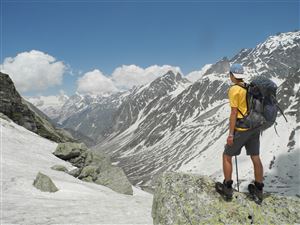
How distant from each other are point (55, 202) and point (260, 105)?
495 inches

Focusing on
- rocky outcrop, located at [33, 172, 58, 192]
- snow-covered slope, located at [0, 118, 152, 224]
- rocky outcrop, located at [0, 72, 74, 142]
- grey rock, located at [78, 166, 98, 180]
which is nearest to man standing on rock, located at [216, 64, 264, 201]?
snow-covered slope, located at [0, 118, 152, 224]

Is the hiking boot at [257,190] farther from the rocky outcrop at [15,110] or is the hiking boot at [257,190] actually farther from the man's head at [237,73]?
the rocky outcrop at [15,110]

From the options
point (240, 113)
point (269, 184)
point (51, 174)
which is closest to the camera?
point (240, 113)

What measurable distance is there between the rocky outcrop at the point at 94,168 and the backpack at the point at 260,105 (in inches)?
717

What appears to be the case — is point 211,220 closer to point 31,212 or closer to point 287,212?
point 287,212

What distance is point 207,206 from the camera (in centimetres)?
1019

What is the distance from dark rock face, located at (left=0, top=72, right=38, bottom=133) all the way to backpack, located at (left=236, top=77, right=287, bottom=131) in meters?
43.3

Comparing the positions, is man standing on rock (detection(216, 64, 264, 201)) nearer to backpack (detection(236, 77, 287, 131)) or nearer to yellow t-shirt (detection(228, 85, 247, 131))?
yellow t-shirt (detection(228, 85, 247, 131))

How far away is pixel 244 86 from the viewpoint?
1071 cm

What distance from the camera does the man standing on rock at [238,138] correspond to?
34.1ft

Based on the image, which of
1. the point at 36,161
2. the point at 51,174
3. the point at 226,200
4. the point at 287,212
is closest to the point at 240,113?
the point at 226,200

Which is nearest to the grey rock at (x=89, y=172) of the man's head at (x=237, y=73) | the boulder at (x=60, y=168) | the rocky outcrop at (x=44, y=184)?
the boulder at (x=60, y=168)

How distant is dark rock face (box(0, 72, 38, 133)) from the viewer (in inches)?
1903

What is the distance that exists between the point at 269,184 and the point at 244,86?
6002 inches
